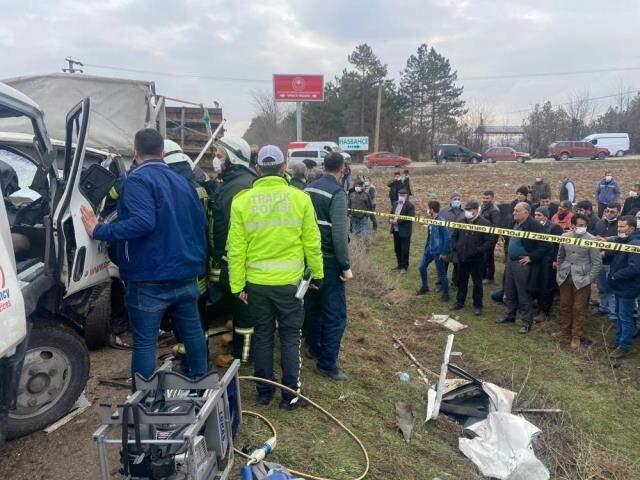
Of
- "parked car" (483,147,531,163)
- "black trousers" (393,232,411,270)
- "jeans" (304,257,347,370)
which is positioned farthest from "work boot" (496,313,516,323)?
"parked car" (483,147,531,163)

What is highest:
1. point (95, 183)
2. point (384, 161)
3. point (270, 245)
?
point (95, 183)

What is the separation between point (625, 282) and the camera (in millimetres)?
5902

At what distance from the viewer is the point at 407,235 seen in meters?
9.99

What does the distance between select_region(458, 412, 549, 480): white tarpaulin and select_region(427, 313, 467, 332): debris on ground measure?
10.1 ft

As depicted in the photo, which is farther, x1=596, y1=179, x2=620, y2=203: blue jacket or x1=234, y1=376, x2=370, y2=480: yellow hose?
x1=596, y1=179, x2=620, y2=203: blue jacket

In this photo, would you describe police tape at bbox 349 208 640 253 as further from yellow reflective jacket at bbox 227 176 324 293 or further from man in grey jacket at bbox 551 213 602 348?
yellow reflective jacket at bbox 227 176 324 293

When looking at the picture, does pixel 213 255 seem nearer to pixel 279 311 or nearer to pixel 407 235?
pixel 279 311

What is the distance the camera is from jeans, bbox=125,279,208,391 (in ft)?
10.4

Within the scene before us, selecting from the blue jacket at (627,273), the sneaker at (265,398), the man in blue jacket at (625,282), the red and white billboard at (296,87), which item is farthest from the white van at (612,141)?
the sneaker at (265,398)

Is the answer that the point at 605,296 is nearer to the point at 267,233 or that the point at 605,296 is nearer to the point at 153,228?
the point at 267,233

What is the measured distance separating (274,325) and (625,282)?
4.50 metres

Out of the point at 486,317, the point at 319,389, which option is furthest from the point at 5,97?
the point at 486,317

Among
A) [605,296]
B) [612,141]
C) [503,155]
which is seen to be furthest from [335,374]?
[612,141]

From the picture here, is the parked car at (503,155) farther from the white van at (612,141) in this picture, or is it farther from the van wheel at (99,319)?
the van wheel at (99,319)
